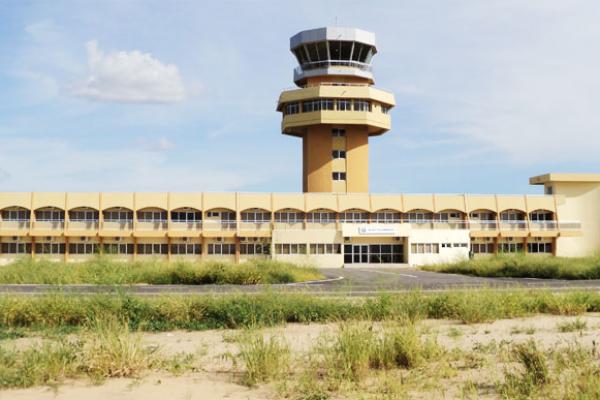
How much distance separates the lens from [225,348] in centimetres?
1367

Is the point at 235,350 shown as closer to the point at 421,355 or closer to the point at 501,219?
the point at 421,355

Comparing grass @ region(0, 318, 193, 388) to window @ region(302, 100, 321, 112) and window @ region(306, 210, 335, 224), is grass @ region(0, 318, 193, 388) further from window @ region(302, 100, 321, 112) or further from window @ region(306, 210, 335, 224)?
window @ region(302, 100, 321, 112)

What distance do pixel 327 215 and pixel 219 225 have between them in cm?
1006

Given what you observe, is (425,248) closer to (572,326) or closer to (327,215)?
(327,215)

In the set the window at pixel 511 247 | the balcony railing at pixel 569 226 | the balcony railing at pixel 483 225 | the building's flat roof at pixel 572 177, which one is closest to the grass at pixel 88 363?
the balcony railing at pixel 483 225

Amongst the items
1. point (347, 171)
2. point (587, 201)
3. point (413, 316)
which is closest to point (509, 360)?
point (413, 316)

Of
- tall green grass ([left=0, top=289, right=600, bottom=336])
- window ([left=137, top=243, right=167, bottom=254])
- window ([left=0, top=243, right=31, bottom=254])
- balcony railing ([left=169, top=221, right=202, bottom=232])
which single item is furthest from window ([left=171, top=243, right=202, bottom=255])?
tall green grass ([left=0, top=289, right=600, bottom=336])

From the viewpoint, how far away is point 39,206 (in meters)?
58.4

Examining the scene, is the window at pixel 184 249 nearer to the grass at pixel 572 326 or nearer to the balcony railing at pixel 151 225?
the balcony railing at pixel 151 225

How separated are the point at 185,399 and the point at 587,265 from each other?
3276 centimetres

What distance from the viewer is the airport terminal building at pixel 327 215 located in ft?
192

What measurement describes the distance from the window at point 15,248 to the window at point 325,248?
2570cm

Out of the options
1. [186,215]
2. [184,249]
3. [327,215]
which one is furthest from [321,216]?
[184,249]

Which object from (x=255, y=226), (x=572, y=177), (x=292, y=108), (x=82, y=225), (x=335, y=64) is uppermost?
(x=335, y=64)
